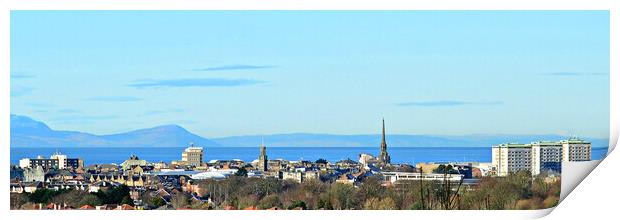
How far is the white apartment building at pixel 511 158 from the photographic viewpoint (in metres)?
7.60

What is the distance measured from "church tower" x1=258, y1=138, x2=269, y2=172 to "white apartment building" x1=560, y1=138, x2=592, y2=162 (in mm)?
1819

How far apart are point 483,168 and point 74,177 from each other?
2.58m

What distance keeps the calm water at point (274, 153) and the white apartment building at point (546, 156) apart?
295 mm

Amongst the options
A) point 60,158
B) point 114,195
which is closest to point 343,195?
point 114,195

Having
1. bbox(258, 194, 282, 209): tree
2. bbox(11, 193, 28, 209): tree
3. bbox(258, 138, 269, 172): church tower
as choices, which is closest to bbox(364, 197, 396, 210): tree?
bbox(258, 194, 282, 209): tree

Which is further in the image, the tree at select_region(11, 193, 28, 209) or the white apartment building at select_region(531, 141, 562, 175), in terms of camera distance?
the white apartment building at select_region(531, 141, 562, 175)

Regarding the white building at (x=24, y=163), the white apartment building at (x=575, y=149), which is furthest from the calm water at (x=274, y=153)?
the white apartment building at (x=575, y=149)

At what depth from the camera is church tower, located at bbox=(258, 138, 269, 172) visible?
749 cm

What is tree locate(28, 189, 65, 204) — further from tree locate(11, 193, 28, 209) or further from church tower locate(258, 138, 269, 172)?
church tower locate(258, 138, 269, 172)

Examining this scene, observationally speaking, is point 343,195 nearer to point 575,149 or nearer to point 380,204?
point 380,204

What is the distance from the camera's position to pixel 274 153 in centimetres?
746

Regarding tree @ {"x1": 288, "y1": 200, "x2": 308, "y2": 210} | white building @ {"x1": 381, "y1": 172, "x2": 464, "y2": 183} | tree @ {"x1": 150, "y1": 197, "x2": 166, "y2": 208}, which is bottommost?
tree @ {"x1": 288, "y1": 200, "x2": 308, "y2": 210}
